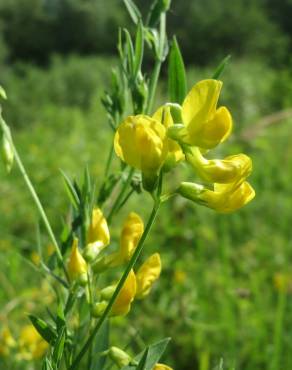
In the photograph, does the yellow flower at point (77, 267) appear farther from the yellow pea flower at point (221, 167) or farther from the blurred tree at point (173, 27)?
the blurred tree at point (173, 27)

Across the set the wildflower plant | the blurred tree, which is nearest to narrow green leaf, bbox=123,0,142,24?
the wildflower plant

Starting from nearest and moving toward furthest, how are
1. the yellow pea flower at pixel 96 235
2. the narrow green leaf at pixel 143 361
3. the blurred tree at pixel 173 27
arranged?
the narrow green leaf at pixel 143 361 < the yellow pea flower at pixel 96 235 < the blurred tree at pixel 173 27

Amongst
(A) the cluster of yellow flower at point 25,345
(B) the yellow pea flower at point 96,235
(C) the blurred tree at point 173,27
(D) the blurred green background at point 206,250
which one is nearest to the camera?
(B) the yellow pea flower at point 96,235

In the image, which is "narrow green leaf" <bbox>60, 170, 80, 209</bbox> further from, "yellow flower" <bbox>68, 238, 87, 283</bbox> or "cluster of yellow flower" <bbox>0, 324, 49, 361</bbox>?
"cluster of yellow flower" <bbox>0, 324, 49, 361</bbox>

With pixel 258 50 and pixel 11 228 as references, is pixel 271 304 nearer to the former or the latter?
pixel 11 228

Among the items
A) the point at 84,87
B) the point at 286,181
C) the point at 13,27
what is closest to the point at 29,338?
the point at 286,181

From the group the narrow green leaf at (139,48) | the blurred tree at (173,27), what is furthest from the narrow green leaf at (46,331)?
the blurred tree at (173,27)
